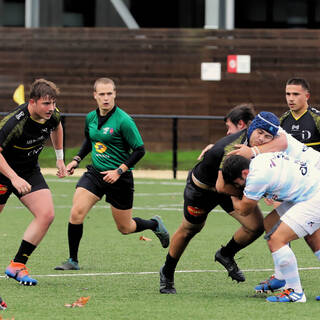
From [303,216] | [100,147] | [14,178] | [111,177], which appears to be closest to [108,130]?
[100,147]

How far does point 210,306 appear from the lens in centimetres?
870

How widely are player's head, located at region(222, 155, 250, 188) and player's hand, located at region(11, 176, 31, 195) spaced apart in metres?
1.94

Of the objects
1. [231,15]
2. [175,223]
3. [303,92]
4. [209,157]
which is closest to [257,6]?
[231,15]

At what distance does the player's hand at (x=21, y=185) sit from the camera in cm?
952

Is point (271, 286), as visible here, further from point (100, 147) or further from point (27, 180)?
point (100, 147)

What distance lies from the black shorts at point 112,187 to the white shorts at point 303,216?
3.18 meters

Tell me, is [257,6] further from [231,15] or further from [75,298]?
[75,298]

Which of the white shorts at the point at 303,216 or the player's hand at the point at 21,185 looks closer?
the white shorts at the point at 303,216

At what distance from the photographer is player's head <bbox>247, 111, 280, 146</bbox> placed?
8.98 meters

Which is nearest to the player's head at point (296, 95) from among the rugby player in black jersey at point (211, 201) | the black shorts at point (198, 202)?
the rugby player in black jersey at point (211, 201)

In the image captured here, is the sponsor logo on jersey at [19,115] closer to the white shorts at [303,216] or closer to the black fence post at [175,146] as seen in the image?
the white shorts at [303,216]

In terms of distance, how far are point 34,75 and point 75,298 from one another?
1799 centimetres

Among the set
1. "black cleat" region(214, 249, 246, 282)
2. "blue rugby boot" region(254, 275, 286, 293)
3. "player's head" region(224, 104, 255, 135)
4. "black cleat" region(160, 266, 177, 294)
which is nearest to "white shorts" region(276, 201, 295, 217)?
"blue rugby boot" region(254, 275, 286, 293)

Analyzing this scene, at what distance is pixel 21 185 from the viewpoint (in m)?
9.54
